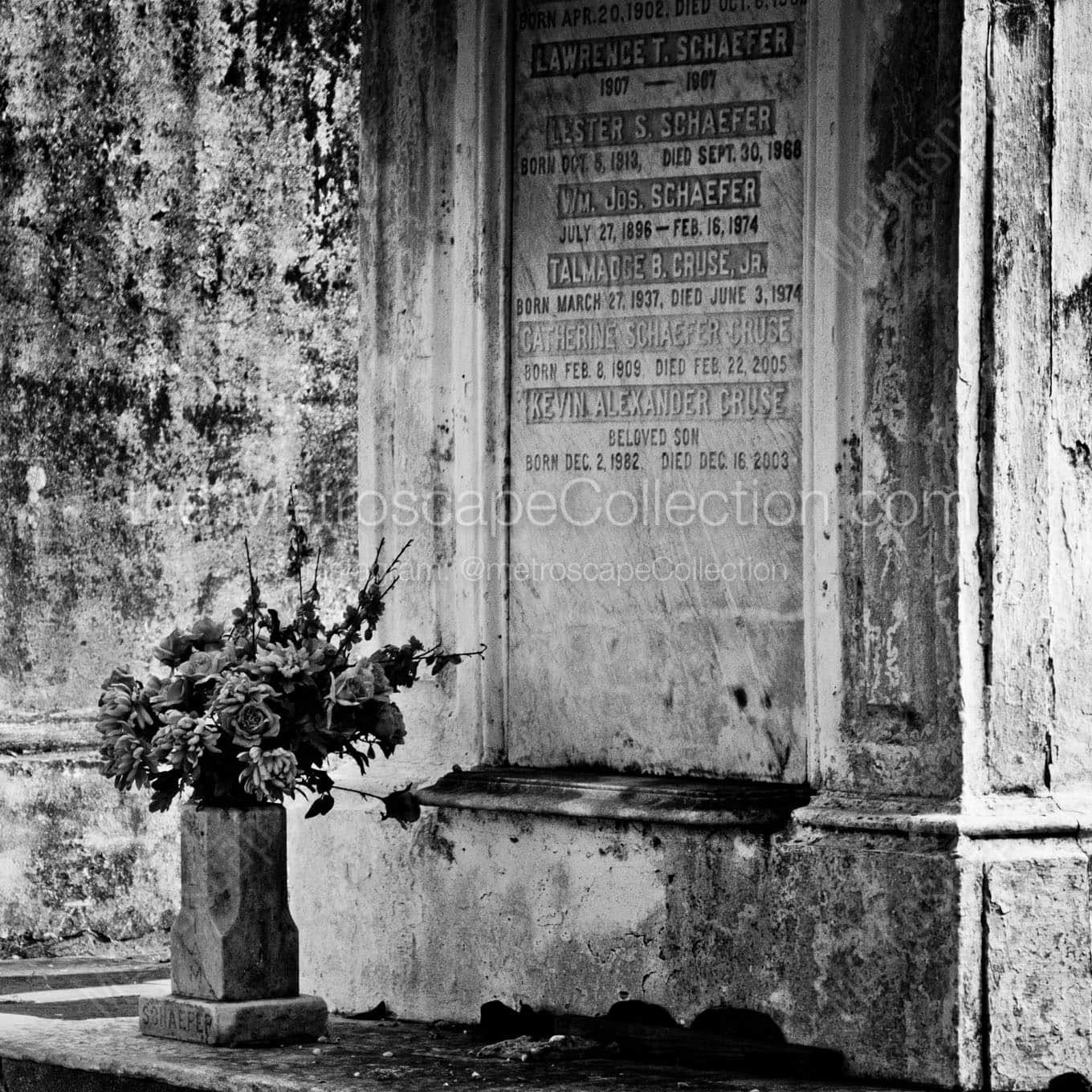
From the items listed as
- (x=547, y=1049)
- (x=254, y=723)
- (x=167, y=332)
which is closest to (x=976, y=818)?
(x=547, y=1049)

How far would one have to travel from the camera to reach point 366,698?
5.54 m

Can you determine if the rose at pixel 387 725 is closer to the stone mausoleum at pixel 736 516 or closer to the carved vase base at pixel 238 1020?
the stone mausoleum at pixel 736 516

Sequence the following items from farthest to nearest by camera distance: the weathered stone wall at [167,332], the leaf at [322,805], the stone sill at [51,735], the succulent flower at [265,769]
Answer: the weathered stone wall at [167,332] → the stone sill at [51,735] → the leaf at [322,805] → the succulent flower at [265,769]

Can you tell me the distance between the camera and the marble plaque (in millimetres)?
5656

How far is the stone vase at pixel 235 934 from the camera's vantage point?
17.7ft

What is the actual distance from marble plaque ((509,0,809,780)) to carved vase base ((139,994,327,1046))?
3.15ft

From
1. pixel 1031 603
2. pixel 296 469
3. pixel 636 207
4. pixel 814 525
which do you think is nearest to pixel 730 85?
pixel 636 207

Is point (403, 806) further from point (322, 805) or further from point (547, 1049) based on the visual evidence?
point (547, 1049)

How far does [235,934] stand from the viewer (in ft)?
17.7

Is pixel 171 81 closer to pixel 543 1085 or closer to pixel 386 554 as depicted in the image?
pixel 386 554

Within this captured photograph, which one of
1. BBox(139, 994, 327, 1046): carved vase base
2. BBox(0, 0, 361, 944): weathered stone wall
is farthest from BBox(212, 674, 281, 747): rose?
BBox(0, 0, 361, 944): weathered stone wall

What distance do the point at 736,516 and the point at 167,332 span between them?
10.5 feet

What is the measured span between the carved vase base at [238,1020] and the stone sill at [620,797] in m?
0.70

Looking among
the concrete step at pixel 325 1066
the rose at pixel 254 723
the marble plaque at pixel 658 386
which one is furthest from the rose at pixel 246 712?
the marble plaque at pixel 658 386
